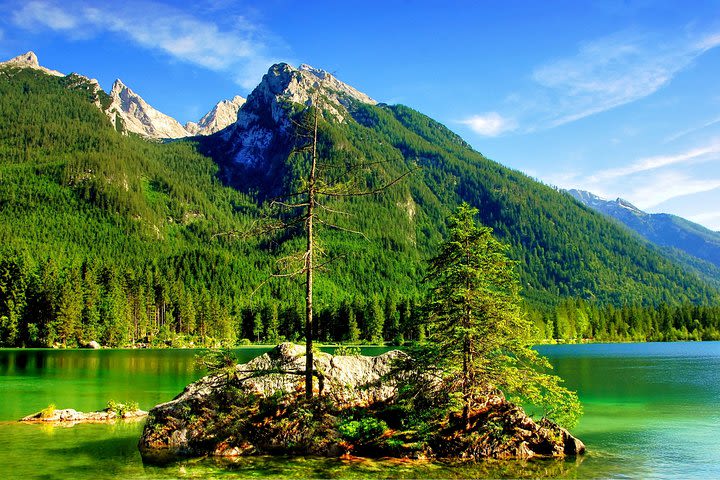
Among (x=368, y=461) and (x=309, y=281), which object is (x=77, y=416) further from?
(x=368, y=461)

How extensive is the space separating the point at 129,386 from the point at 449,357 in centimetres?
3584

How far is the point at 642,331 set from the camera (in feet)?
602

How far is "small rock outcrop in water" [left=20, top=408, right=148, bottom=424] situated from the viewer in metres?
28.7

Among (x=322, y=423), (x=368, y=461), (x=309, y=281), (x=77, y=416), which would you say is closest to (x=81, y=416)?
(x=77, y=416)

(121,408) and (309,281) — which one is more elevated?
(309,281)

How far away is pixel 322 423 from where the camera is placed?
23156mm

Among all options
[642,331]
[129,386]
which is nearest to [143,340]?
[129,386]

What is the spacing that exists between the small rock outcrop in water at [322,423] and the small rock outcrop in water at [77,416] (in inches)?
323

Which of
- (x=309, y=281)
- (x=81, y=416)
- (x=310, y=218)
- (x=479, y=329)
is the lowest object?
(x=81, y=416)

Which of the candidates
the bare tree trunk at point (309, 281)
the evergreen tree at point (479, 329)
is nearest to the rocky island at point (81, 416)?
the bare tree trunk at point (309, 281)

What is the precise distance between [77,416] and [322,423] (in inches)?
659

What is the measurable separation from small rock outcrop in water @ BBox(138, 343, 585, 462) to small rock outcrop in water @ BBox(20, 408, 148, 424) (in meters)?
8.21

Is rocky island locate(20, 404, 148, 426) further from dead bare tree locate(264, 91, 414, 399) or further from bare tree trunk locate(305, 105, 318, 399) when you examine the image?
dead bare tree locate(264, 91, 414, 399)

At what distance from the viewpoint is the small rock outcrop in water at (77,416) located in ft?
94.1
